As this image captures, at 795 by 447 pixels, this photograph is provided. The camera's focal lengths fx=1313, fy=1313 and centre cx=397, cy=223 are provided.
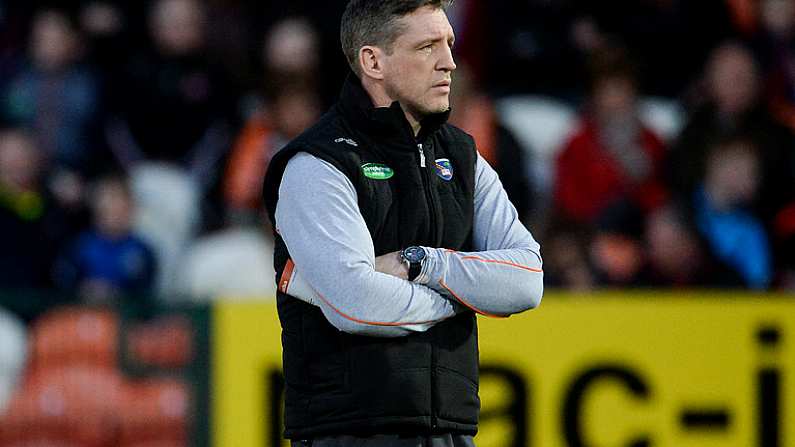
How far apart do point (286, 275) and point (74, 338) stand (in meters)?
3.92

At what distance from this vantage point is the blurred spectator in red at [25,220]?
7.91 meters

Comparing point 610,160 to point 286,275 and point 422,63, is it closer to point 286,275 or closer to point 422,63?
point 422,63

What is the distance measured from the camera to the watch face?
329 cm

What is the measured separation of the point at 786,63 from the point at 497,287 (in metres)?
5.34

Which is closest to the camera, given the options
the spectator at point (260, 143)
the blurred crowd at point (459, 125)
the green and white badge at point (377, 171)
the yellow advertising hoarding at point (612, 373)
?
the green and white badge at point (377, 171)

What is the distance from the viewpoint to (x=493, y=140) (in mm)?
7875

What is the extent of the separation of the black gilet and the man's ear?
65 mm

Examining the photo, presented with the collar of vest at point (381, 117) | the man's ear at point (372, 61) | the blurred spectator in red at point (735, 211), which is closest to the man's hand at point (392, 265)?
the collar of vest at point (381, 117)

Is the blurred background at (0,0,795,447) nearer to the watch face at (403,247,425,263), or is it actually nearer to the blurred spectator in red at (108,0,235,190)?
the blurred spectator in red at (108,0,235,190)

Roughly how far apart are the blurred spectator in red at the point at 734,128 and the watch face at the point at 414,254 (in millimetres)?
4777

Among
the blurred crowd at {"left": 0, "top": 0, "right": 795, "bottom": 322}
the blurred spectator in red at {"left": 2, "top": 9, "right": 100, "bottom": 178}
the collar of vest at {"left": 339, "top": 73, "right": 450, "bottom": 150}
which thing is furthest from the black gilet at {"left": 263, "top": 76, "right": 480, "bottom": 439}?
the blurred spectator in red at {"left": 2, "top": 9, "right": 100, "bottom": 178}

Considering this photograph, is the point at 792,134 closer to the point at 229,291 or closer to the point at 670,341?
the point at 670,341

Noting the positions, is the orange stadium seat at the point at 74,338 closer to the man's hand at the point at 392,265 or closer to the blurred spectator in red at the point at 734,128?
the blurred spectator in red at the point at 734,128

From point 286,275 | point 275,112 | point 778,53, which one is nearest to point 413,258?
point 286,275
